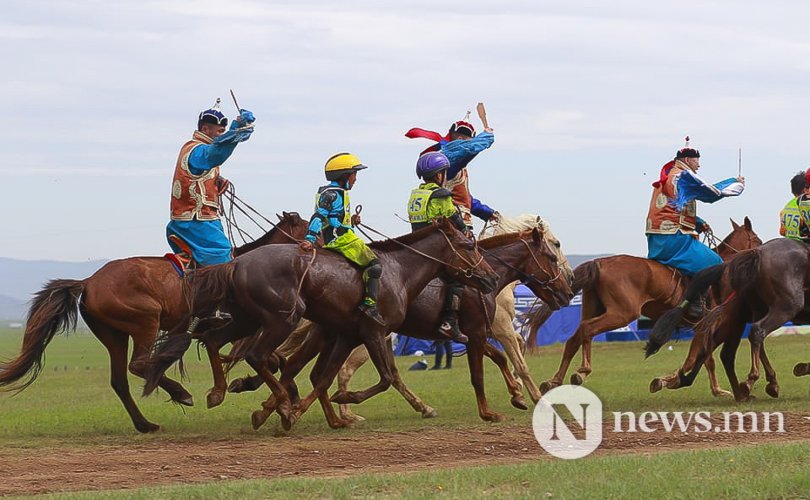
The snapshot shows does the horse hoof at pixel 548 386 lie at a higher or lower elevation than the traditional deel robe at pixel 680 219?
lower

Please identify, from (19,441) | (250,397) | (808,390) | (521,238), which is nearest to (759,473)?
(521,238)

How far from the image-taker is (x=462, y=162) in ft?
47.4

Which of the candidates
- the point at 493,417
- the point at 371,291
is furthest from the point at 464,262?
the point at 493,417

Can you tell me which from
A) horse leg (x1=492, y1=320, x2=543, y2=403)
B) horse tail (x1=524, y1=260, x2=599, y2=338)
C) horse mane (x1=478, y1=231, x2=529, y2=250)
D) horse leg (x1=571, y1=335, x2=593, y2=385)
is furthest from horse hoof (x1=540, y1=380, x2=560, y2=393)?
horse mane (x1=478, y1=231, x2=529, y2=250)

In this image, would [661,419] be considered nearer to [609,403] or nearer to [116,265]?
[609,403]

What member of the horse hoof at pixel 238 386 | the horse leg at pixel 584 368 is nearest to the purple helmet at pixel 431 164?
the horse hoof at pixel 238 386

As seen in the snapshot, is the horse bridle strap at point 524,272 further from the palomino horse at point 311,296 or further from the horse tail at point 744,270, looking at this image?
the horse tail at point 744,270

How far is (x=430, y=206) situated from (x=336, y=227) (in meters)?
1.31

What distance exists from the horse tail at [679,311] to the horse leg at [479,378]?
219 centimetres

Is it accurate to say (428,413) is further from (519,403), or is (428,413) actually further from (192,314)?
(192,314)

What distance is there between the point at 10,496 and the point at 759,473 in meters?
4.74

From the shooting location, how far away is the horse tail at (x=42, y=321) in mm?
12031

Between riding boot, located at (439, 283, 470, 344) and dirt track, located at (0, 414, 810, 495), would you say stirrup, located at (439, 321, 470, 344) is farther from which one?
dirt track, located at (0, 414, 810, 495)

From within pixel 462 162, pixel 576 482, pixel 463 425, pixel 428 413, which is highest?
pixel 462 162
